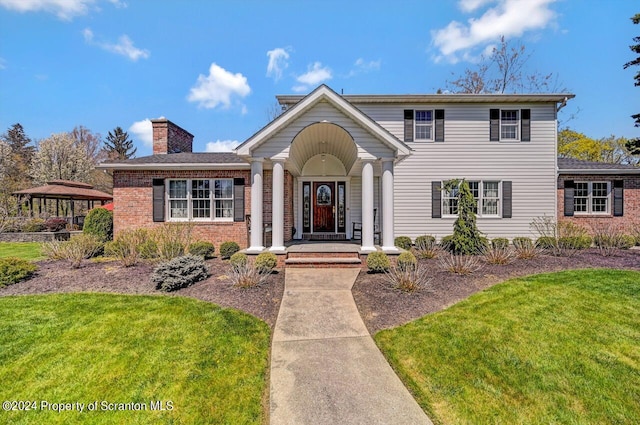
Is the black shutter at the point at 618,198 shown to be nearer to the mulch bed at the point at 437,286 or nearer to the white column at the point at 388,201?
the mulch bed at the point at 437,286

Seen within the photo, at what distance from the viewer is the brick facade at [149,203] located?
35.3 feet

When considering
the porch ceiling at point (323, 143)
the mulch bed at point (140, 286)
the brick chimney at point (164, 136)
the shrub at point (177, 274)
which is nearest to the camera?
the mulch bed at point (140, 286)

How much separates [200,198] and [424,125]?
1004 cm

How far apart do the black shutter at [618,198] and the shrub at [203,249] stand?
17248mm

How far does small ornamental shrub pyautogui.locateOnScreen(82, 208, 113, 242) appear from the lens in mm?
10703

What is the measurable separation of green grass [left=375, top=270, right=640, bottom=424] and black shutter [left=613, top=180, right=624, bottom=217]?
925cm

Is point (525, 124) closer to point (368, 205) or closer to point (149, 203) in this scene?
point (368, 205)

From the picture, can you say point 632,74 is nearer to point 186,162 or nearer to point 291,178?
point 291,178

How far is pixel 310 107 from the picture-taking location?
26.4ft

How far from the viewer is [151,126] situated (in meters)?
13.1

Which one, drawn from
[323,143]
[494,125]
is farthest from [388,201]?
[494,125]

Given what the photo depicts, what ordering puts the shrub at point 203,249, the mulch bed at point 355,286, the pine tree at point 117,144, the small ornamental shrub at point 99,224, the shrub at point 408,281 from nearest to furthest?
the mulch bed at point 355,286
the shrub at point 408,281
the shrub at point 203,249
the small ornamental shrub at point 99,224
the pine tree at point 117,144

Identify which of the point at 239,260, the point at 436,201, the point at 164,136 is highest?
the point at 164,136

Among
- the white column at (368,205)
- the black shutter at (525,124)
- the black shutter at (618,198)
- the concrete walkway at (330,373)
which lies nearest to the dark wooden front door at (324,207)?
the white column at (368,205)
